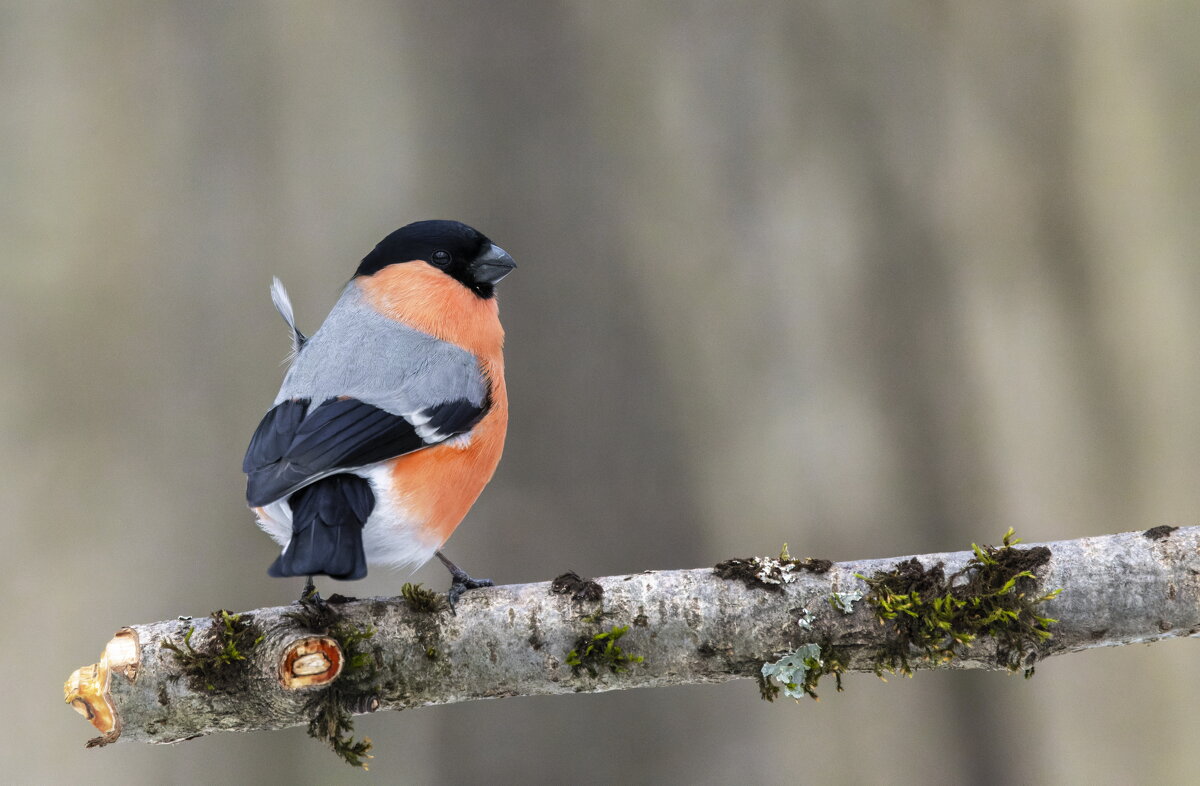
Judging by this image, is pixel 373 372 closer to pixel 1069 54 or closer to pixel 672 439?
pixel 672 439

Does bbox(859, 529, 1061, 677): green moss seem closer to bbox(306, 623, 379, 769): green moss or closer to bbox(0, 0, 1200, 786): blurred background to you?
bbox(306, 623, 379, 769): green moss

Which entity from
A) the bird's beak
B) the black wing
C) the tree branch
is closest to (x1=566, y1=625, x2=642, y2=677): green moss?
the tree branch

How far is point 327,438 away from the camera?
4.83ft

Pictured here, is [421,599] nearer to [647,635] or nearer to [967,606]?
[647,635]

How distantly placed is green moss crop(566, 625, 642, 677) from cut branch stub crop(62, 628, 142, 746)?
62 cm

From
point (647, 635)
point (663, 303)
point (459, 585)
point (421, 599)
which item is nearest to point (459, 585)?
point (459, 585)

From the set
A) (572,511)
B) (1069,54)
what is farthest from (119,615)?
(1069,54)

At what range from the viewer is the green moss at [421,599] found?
1.42 metres

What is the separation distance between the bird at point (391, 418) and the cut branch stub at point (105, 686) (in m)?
0.26

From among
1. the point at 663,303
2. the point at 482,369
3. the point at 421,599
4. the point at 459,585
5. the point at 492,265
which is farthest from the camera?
the point at 663,303

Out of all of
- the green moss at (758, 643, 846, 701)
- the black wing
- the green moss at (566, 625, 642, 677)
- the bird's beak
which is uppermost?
the bird's beak

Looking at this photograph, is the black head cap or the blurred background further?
the blurred background

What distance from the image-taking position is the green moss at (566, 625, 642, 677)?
4.50 feet

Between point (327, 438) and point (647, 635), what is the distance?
561mm
